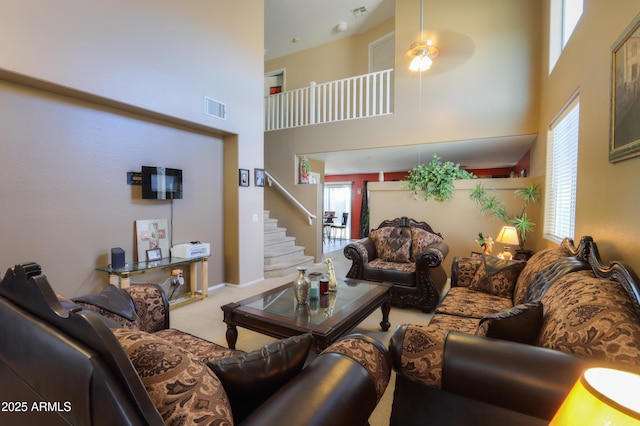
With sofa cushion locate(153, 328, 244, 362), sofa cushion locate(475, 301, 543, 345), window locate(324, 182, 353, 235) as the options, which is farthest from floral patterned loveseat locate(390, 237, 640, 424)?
window locate(324, 182, 353, 235)

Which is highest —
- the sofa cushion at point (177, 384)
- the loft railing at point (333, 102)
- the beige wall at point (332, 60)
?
the beige wall at point (332, 60)

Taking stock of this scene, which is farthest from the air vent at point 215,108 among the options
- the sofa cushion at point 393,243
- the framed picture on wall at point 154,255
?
the sofa cushion at point 393,243

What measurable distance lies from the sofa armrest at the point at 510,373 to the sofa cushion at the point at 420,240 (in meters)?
2.89

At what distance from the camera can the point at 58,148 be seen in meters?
Answer: 2.81

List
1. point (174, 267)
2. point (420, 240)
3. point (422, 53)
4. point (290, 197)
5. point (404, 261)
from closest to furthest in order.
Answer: point (174, 267) < point (404, 261) < point (420, 240) < point (422, 53) < point (290, 197)

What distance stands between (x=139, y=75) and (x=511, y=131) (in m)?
5.08

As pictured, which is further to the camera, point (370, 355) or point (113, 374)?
point (370, 355)

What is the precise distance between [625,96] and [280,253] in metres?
4.75

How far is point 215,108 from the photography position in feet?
13.1

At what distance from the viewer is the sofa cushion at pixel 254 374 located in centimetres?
92

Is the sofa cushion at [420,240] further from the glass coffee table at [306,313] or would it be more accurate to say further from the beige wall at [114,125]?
the beige wall at [114,125]


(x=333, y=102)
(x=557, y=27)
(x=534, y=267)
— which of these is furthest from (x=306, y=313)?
(x=333, y=102)

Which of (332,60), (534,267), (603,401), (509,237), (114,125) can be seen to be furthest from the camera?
(332,60)

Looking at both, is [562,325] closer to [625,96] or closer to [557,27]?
[625,96]
